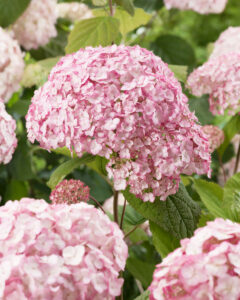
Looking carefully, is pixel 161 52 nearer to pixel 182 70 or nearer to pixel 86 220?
pixel 182 70

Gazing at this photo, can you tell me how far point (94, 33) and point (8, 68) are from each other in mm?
204

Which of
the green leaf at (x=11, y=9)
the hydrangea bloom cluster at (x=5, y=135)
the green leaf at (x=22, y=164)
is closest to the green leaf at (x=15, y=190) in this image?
the green leaf at (x=22, y=164)

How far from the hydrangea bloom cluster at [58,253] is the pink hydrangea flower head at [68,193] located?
13 centimetres

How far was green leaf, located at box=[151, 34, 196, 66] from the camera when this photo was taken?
137 centimetres

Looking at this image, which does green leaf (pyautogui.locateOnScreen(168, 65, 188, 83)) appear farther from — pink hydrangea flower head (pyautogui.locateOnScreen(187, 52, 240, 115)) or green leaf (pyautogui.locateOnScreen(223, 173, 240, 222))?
green leaf (pyautogui.locateOnScreen(223, 173, 240, 222))

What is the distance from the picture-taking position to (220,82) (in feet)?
2.80

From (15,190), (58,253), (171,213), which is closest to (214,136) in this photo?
(171,213)

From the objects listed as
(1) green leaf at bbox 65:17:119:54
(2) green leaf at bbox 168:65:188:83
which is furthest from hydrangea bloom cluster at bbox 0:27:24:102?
(2) green leaf at bbox 168:65:188:83

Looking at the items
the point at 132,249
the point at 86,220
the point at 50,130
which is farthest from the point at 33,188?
the point at 86,220

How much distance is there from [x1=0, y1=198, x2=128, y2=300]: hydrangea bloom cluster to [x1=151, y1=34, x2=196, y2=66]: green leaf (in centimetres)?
93

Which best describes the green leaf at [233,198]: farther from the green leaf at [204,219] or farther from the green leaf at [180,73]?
the green leaf at [180,73]

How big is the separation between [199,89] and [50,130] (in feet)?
1.14

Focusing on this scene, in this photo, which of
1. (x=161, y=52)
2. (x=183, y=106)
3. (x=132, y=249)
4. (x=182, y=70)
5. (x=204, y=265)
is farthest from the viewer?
(x=161, y=52)

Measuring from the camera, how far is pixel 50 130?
0.62m
